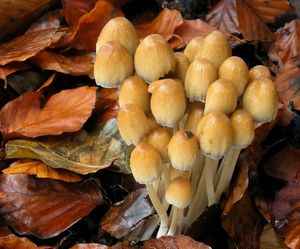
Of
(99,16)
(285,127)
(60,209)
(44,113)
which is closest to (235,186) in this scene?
(285,127)

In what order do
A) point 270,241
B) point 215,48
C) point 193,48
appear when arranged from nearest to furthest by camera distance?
point 215,48 → point 193,48 → point 270,241

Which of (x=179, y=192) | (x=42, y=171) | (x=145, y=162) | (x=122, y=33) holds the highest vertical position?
(x=122, y=33)

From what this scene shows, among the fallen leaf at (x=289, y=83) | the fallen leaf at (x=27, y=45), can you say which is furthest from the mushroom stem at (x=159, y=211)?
the fallen leaf at (x=27, y=45)

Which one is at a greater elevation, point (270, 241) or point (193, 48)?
point (193, 48)

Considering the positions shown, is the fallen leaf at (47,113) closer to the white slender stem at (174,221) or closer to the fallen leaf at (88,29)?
the fallen leaf at (88,29)

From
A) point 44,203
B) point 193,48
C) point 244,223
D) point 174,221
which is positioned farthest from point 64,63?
point 244,223

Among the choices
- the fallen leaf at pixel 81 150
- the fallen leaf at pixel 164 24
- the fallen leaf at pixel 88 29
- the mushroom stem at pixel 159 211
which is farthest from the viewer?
the fallen leaf at pixel 164 24

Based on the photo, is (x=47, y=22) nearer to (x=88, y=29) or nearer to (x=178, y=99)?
(x=88, y=29)

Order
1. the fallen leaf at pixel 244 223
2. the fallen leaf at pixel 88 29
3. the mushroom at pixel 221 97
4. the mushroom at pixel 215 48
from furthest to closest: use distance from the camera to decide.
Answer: the fallen leaf at pixel 88 29, the fallen leaf at pixel 244 223, the mushroom at pixel 215 48, the mushroom at pixel 221 97
